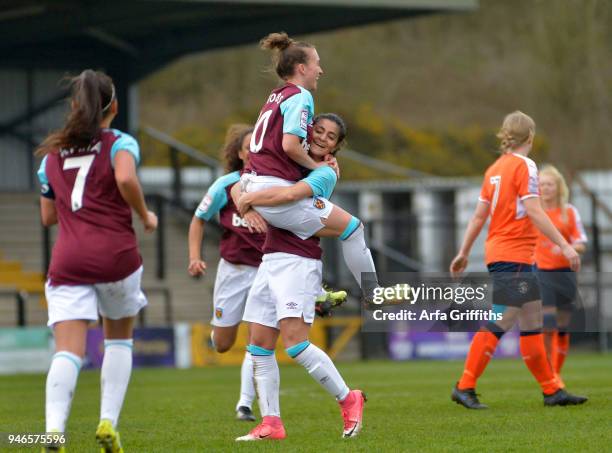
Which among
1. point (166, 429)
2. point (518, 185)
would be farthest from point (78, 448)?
point (518, 185)

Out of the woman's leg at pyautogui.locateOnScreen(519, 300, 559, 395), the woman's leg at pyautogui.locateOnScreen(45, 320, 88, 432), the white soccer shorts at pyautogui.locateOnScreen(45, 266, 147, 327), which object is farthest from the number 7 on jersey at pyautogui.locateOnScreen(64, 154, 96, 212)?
the woman's leg at pyautogui.locateOnScreen(519, 300, 559, 395)

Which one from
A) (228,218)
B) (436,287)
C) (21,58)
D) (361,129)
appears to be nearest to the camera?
(436,287)

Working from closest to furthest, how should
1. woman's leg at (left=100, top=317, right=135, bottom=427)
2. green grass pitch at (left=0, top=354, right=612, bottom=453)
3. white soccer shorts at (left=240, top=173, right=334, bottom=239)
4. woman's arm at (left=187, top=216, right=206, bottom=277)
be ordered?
woman's leg at (left=100, top=317, right=135, bottom=427), green grass pitch at (left=0, top=354, right=612, bottom=453), white soccer shorts at (left=240, top=173, right=334, bottom=239), woman's arm at (left=187, top=216, right=206, bottom=277)

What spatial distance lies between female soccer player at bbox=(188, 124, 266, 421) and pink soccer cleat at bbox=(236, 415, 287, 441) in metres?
1.58

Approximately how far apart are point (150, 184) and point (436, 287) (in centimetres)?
2184

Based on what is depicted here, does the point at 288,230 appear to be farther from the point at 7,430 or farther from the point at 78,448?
the point at 7,430

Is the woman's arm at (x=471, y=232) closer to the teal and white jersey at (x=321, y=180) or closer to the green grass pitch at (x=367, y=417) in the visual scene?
the green grass pitch at (x=367, y=417)

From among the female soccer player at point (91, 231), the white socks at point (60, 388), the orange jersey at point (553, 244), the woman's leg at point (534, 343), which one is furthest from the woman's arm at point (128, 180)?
the orange jersey at point (553, 244)

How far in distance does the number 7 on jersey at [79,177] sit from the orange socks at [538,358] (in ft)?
12.0

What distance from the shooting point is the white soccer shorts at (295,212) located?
7227mm

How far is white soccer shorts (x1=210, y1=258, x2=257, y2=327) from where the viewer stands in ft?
30.7

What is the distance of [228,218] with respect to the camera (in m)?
9.48

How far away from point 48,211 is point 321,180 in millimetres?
1509

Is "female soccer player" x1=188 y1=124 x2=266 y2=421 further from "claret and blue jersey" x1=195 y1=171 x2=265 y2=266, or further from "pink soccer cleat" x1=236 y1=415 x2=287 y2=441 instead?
"pink soccer cleat" x1=236 y1=415 x2=287 y2=441
